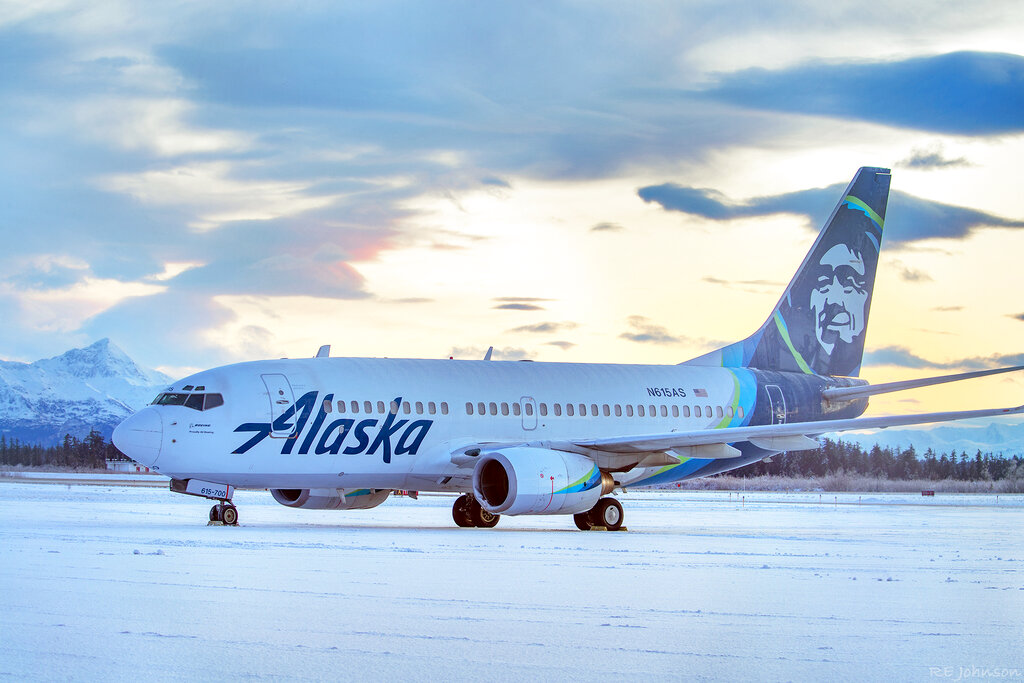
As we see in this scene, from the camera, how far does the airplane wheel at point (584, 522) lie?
2472 cm

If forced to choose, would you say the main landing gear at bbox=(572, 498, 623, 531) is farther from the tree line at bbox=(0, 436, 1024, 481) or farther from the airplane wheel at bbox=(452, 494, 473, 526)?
the tree line at bbox=(0, 436, 1024, 481)

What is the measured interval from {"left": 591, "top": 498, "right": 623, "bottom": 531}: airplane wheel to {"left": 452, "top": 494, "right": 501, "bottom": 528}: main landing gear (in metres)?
2.38

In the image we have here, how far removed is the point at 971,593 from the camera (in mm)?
12023

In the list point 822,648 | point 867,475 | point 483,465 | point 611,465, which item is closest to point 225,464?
point 483,465

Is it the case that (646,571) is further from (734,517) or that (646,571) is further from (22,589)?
(734,517)

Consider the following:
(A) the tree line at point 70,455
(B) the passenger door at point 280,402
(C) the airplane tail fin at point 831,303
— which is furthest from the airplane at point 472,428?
(A) the tree line at point 70,455

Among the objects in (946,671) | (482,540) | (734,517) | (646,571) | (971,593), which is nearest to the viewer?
(946,671)

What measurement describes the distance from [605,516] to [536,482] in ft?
8.87

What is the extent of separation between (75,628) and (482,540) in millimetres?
11433

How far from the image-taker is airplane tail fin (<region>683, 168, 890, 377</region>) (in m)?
32.3

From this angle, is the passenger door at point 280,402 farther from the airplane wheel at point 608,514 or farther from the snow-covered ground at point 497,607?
the airplane wheel at point 608,514

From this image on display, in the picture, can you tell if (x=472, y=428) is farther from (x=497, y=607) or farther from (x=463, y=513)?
(x=497, y=607)

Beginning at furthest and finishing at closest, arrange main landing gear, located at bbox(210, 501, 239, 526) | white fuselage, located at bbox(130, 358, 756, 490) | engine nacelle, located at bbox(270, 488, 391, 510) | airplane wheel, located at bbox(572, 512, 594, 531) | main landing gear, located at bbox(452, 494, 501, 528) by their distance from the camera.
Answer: engine nacelle, located at bbox(270, 488, 391, 510)
main landing gear, located at bbox(452, 494, 501, 528)
airplane wheel, located at bbox(572, 512, 594, 531)
white fuselage, located at bbox(130, 358, 756, 490)
main landing gear, located at bbox(210, 501, 239, 526)

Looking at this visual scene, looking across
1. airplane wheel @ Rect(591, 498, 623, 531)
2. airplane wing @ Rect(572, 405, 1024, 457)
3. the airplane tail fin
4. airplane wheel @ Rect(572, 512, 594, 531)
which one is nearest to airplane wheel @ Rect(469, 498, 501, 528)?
airplane wheel @ Rect(572, 512, 594, 531)
